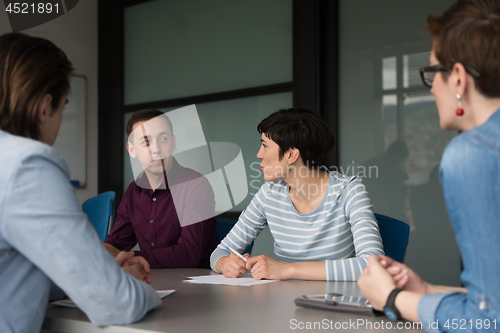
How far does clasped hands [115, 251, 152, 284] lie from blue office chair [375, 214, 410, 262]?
1024 mm

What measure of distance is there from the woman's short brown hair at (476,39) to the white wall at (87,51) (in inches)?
167

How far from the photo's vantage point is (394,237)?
183 centimetres

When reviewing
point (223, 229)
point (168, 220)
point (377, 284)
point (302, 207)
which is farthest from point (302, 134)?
point (377, 284)

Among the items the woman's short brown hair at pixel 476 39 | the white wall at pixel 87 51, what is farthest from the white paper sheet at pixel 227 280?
the white wall at pixel 87 51

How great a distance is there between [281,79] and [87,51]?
233cm

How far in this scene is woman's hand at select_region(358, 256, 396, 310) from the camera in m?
0.93

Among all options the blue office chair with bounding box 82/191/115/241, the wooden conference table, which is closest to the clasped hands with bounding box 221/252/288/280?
the wooden conference table

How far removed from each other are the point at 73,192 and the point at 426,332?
74cm

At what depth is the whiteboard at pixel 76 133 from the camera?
14.7 ft

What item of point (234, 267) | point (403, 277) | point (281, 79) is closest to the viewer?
point (403, 277)

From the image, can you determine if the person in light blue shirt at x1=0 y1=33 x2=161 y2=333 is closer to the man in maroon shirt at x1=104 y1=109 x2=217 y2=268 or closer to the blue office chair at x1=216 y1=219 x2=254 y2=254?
the man in maroon shirt at x1=104 y1=109 x2=217 y2=268

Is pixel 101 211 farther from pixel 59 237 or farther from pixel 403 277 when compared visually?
pixel 403 277

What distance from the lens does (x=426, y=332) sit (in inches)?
33.9

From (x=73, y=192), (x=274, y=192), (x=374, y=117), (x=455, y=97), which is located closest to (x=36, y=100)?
(x=73, y=192)
